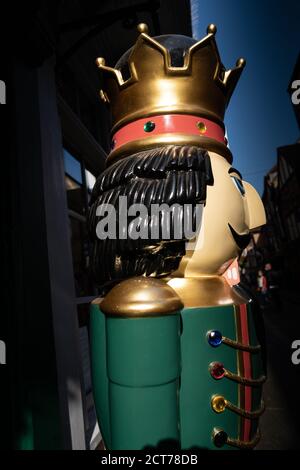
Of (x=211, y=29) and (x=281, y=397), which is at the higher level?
(x=211, y=29)

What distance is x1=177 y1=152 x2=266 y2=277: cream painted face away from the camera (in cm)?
91

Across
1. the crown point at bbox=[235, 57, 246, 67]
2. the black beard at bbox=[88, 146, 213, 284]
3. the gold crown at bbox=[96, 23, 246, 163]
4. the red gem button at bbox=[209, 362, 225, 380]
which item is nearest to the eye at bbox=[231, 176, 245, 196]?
the black beard at bbox=[88, 146, 213, 284]

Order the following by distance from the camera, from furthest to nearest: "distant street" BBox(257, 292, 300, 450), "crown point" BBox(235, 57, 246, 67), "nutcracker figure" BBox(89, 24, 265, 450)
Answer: "distant street" BBox(257, 292, 300, 450) < "crown point" BBox(235, 57, 246, 67) < "nutcracker figure" BBox(89, 24, 265, 450)

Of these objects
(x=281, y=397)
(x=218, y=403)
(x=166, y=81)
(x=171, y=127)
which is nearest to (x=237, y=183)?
(x=171, y=127)

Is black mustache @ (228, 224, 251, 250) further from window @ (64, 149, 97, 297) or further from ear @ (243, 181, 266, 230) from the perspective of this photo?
window @ (64, 149, 97, 297)

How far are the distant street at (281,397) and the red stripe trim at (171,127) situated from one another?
255cm

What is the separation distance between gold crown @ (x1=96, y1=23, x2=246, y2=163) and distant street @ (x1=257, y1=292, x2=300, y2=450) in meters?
2.66

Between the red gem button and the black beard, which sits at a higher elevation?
the black beard

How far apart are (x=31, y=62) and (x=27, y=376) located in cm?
192

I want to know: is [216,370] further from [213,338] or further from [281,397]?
[281,397]

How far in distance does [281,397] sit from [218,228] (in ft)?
10.2

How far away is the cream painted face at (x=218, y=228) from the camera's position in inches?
36.0

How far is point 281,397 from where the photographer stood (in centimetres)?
305
